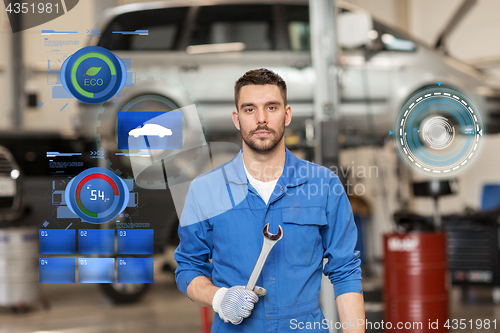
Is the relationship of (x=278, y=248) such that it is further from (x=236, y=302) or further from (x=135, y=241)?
(x=135, y=241)

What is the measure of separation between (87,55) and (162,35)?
0.93 ft

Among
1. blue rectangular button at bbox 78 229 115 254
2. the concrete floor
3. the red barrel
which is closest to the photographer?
blue rectangular button at bbox 78 229 115 254

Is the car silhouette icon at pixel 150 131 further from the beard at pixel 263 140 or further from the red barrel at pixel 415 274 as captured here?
the red barrel at pixel 415 274

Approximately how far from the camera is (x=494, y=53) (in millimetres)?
2865

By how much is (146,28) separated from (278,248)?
3.15 ft

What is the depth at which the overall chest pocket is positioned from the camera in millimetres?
1260

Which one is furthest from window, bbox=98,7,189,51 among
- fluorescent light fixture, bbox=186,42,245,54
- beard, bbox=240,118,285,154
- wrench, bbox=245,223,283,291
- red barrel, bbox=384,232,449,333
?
red barrel, bbox=384,232,449,333

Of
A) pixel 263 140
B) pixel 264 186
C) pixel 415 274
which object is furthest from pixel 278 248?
pixel 415 274

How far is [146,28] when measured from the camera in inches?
64.2

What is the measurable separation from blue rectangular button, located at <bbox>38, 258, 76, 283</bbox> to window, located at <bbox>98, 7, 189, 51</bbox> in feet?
2.53

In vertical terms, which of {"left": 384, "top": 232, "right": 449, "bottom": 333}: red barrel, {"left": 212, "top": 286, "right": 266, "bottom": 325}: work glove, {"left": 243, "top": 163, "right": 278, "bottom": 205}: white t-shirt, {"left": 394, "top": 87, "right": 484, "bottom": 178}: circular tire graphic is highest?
{"left": 394, "top": 87, "right": 484, "bottom": 178}: circular tire graphic

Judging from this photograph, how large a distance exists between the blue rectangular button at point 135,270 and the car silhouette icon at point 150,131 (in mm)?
435

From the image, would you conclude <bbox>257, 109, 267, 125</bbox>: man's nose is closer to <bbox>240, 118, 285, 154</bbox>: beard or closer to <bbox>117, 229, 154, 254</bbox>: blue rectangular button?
<bbox>240, 118, 285, 154</bbox>: beard

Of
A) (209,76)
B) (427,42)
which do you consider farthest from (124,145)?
(427,42)
